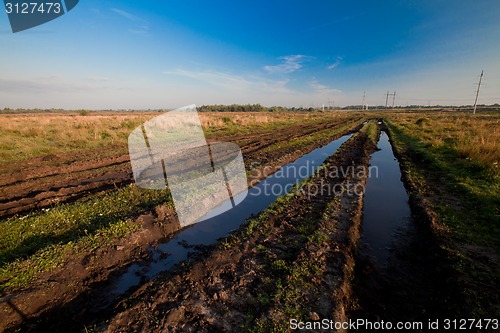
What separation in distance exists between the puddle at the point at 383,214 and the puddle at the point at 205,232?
125 inches

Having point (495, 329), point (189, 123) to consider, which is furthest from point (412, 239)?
point (189, 123)

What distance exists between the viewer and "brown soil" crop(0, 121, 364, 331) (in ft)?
12.3

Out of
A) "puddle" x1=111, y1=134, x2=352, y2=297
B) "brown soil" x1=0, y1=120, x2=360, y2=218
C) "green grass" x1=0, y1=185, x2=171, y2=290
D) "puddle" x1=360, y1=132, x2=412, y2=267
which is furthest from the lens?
"brown soil" x1=0, y1=120, x2=360, y2=218

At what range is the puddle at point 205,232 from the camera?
4949 millimetres

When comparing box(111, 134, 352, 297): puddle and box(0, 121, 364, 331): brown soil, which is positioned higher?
box(0, 121, 364, 331): brown soil

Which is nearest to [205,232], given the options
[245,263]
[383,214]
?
[245,263]

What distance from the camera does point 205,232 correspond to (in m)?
6.76

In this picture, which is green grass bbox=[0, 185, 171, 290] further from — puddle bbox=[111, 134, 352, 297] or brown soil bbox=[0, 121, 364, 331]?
puddle bbox=[111, 134, 352, 297]

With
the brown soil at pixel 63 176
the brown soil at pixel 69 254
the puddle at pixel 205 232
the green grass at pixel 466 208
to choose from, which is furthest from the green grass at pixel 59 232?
the green grass at pixel 466 208

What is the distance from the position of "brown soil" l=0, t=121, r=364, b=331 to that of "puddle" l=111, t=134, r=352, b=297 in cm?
32

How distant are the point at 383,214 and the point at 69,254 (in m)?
8.58

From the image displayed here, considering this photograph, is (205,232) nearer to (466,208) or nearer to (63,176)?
(466,208)

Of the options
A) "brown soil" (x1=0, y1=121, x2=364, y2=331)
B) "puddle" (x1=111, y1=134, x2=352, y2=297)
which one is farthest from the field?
"puddle" (x1=111, y1=134, x2=352, y2=297)

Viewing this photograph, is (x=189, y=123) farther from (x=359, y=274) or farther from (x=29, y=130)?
(x=359, y=274)
